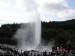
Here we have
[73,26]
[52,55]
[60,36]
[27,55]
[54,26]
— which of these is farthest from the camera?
[54,26]

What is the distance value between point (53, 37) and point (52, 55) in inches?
3717

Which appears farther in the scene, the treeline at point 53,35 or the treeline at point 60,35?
the treeline at point 53,35

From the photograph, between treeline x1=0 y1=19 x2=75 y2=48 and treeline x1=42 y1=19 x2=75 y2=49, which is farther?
treeline x1=0 y1=19 x2=75 y2=48

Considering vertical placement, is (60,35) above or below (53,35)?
above

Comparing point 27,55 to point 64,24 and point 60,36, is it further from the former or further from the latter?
point 64,24

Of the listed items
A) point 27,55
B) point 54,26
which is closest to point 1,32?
point 54,26

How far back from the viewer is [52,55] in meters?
33.1

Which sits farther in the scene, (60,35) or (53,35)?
(53,35)

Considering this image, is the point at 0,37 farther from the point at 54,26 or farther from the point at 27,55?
the point at 27,55

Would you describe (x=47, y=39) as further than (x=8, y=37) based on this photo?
No

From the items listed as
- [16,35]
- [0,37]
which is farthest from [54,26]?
[0,37]

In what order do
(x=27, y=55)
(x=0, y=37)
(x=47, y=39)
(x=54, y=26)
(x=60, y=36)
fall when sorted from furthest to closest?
(x=54, y=26) → (x=0, y=37) → (x=47, y=39) → (x=60, y=36) → (x=27, y=55)

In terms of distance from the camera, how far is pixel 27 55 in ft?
127

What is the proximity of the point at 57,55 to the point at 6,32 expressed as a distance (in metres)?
115
